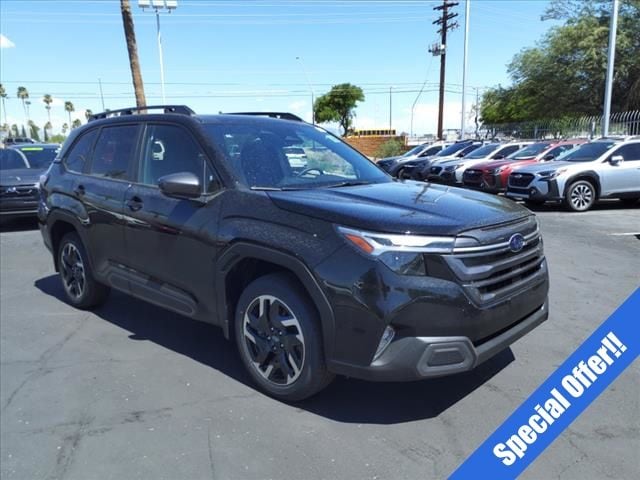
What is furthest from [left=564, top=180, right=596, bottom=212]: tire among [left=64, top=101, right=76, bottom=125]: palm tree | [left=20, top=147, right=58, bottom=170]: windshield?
[left=64, top=101, right=76, bottom=125]: palm tree

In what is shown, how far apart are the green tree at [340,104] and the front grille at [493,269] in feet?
215

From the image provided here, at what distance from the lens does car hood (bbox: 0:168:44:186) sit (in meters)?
10.0

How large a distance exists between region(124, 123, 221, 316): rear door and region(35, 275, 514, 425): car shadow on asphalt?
0.51m

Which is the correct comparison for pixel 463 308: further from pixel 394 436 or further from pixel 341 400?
pixel 341 400

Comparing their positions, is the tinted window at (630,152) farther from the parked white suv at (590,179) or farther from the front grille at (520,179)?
the front grille at (520,179)

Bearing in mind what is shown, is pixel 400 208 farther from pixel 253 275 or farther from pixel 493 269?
pixel 253 275

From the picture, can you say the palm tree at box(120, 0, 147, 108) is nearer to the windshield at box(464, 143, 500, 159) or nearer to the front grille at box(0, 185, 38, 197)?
the front grille at box(0, 185, 38, 197)

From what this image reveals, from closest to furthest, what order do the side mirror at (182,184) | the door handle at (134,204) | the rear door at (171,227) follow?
the side mirror at (182,184) < the rear door at (171,227) < the door handle at (134,204)

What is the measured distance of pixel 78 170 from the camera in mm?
5027

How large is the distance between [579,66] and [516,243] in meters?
35.5

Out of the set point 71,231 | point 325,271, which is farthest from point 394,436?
point 71,231

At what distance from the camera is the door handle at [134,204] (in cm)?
404

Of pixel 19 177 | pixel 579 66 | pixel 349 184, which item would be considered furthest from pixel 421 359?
pixel 579 66

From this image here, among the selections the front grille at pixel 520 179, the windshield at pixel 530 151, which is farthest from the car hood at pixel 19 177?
the windshield at pixel 530 151
